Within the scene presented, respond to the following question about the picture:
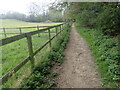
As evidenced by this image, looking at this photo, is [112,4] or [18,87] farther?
[112,4]

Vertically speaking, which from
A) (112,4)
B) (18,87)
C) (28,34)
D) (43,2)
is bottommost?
(18,87)

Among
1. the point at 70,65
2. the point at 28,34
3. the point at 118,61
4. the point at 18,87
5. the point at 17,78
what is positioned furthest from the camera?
the point at 70,65

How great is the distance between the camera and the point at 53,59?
3.88m

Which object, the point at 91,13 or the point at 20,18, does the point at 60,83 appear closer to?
the point at 91,13

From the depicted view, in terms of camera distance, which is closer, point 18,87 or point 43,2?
point 18,87

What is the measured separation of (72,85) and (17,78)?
153cm

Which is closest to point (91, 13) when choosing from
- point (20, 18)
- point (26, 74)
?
point (26, 74)

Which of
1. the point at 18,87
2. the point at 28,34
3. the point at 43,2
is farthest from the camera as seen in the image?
the point at 43,2

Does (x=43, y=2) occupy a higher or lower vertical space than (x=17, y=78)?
higher

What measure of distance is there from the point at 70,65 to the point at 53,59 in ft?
2.56

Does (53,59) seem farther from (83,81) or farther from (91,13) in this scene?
(91,13)

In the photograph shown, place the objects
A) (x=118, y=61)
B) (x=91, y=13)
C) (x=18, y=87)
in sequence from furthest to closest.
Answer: (x=91, y=13) → (x=118, y=61) → (x=18, y=87)

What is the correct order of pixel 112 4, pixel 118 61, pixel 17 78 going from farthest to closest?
1. pixel 112 4
2. pixel 118 61
3. pixel 17 78

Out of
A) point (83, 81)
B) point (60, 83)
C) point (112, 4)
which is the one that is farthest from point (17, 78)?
point (112, 4)
